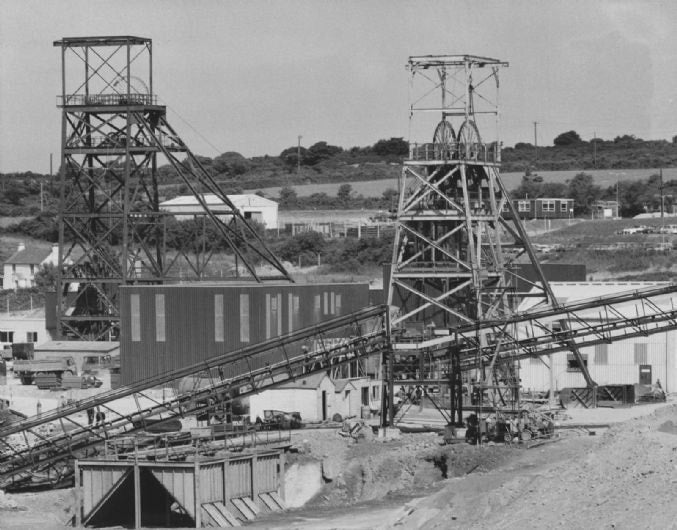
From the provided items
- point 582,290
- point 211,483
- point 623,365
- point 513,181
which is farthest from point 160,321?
point 513,181

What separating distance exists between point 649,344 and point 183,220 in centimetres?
7635

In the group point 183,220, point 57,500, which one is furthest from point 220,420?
point 183,220

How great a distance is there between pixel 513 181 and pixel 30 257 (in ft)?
202

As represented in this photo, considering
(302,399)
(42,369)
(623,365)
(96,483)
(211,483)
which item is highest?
(623,365)

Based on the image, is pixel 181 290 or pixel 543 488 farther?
pixel 181 290

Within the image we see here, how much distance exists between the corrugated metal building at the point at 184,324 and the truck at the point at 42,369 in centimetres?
460

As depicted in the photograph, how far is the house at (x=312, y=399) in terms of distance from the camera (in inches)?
2643

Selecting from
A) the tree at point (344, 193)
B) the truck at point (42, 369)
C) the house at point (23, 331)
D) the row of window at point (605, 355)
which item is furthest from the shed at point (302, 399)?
the tree at point (344, 193)

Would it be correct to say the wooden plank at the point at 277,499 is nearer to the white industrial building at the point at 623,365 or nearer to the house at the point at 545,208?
the white industrial building at the point at 623,365

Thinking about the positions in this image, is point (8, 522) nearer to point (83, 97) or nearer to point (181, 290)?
point (181, 290)

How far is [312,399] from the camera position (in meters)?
67.7

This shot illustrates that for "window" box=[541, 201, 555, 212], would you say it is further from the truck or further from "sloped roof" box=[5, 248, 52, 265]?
the truck

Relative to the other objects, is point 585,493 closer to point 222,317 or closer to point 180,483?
point 180,483

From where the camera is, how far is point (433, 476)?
57.3 metres
